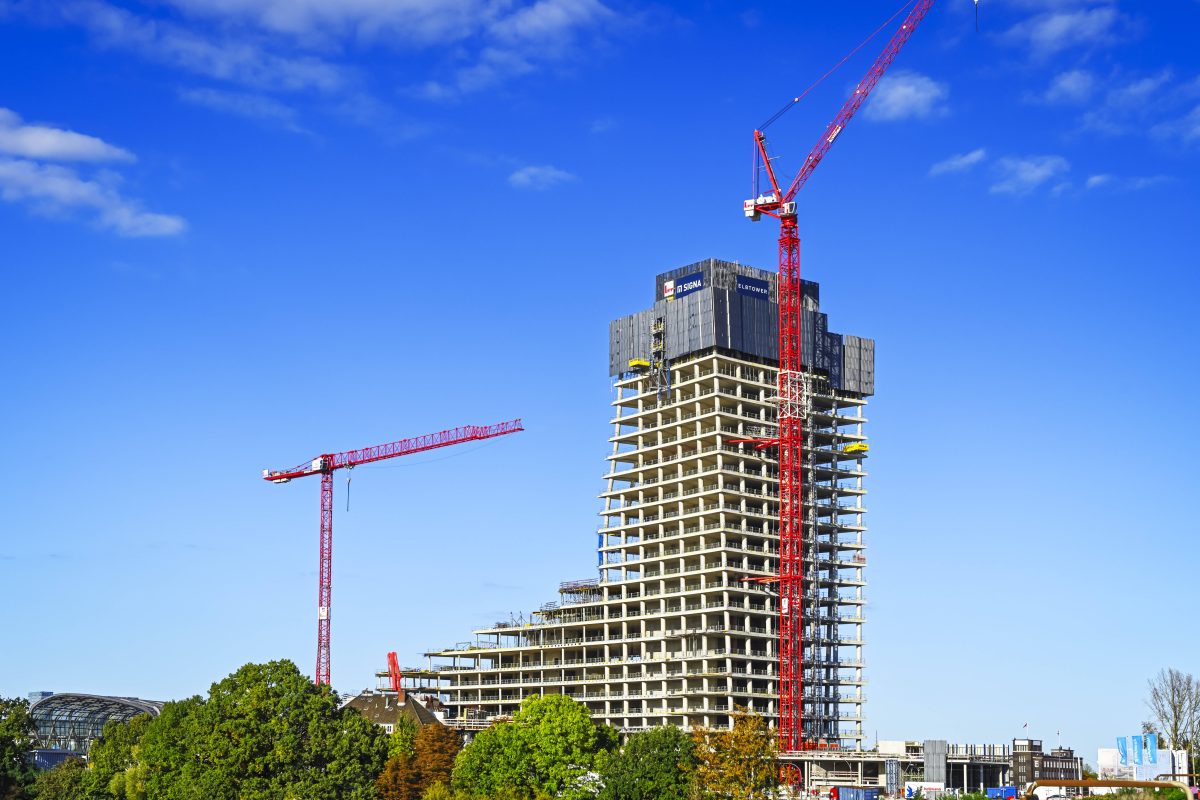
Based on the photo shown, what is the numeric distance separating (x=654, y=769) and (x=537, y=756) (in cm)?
2094

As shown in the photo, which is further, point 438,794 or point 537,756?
point 537,756

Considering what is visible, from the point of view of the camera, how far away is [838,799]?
604 ft

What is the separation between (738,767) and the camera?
149375 millimetres

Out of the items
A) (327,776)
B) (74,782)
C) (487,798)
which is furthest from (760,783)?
(74,782)

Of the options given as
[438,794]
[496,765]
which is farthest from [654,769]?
[496,765]

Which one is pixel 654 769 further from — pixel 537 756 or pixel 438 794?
pixel 438 794

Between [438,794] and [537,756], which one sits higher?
[537,756]

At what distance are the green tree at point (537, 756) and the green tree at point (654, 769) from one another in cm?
1047

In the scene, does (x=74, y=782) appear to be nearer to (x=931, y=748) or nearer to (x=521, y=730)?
(x=521, y=730)

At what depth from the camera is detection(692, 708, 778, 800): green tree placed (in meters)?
149

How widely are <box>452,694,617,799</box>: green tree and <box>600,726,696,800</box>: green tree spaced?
10471mm

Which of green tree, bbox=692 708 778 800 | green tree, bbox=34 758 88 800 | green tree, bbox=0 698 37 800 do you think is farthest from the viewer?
green tree, bbox=34 758 88 800

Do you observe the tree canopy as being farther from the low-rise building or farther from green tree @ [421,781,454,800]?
the low-rise building

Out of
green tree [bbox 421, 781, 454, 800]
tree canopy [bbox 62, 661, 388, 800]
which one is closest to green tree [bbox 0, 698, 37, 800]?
tree canopy [bbox 62, 661, 388, 800]
